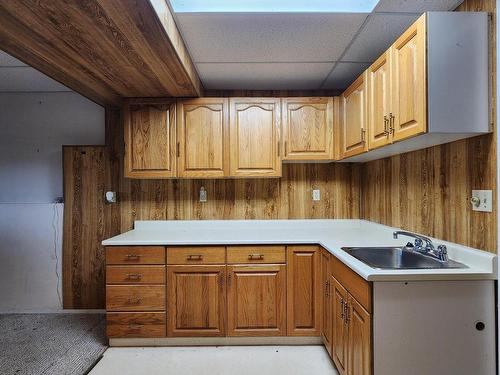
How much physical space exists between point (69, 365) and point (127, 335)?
1.32 ft

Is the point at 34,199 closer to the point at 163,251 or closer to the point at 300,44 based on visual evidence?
the point at 163,251

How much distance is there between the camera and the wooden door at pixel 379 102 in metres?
1.69

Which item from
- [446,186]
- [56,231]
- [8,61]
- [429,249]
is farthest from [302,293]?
[8,61]

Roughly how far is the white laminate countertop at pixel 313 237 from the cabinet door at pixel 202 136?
1.80 ft

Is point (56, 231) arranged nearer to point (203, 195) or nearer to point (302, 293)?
point (203, 195)

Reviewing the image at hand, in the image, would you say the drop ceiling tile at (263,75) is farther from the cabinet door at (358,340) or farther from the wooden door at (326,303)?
the cabinet door at (358,340)

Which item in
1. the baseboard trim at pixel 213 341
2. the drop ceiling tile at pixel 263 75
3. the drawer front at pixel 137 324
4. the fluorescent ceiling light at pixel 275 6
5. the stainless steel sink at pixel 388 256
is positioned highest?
the fluorescent ceiling light at pixel 275 6

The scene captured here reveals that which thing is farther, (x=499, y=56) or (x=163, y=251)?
(x=163, y=251)

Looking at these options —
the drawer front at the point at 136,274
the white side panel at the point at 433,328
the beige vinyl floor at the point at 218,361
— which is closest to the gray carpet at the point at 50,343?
the beige vinyl floor at the point at 218,361

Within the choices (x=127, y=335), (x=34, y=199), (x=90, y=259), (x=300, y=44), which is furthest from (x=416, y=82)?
(x=34, y=199)

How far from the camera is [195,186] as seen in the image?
287cm

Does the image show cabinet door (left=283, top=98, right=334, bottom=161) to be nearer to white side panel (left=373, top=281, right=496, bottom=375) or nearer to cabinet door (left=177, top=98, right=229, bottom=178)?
cabinet door (left=177, top=98, right=229, bottom=178)

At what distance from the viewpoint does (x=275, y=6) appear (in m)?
1.63

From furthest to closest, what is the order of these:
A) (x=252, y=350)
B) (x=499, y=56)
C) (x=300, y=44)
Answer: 1. (x=252, y=350)
2. (x=300, y=44)
3. (x=499, y=56)
